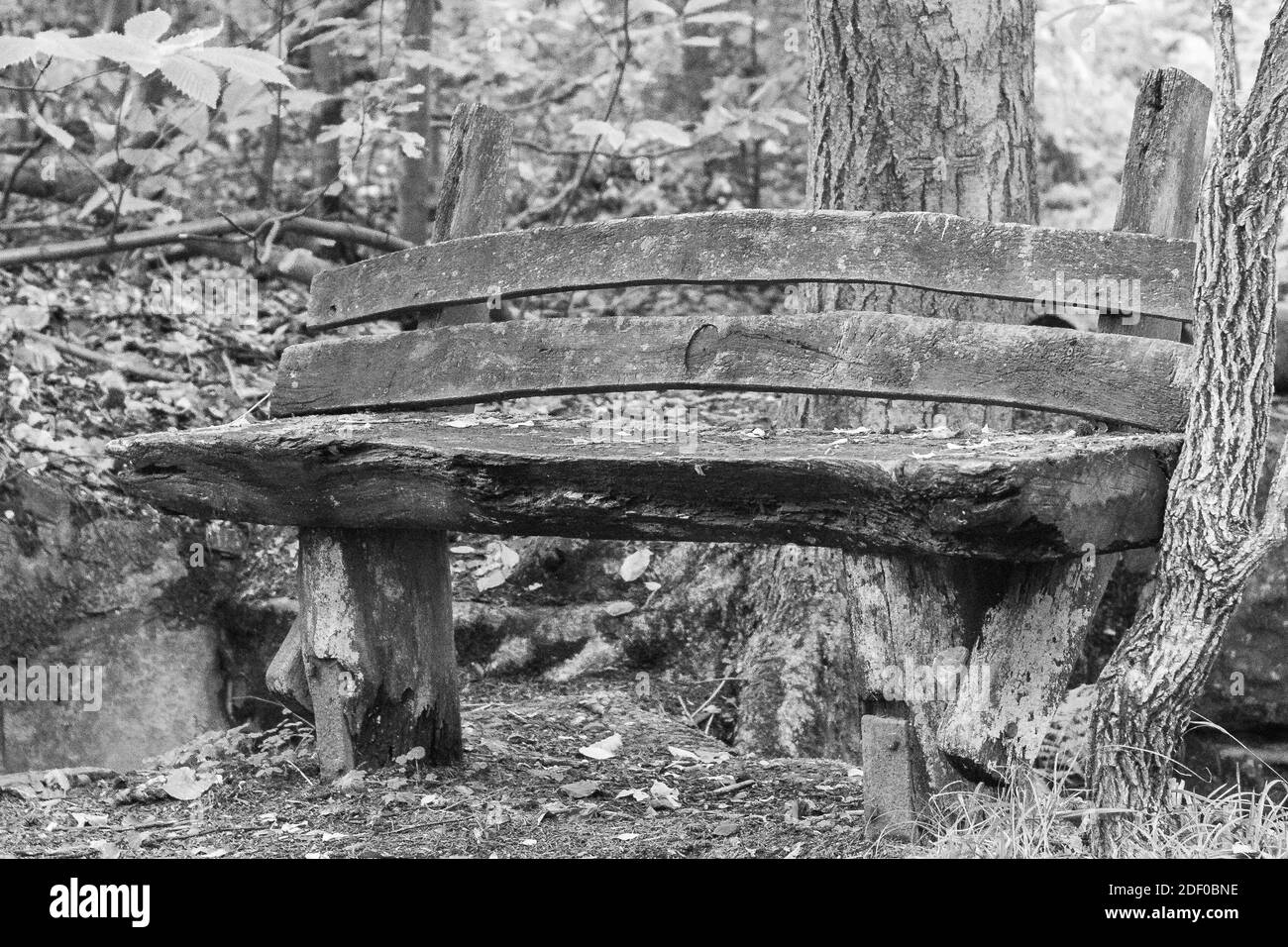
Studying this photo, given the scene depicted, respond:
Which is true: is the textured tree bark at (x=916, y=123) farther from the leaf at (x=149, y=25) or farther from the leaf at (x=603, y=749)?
the leaf at (x=149, y=25)

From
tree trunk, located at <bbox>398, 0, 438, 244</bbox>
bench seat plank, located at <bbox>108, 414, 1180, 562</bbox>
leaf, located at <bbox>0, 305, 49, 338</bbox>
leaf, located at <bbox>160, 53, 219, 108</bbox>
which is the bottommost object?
bench seat plank, located at <bbox>108, 414, 1180, 562</bbox>

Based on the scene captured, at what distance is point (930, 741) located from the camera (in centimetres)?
291

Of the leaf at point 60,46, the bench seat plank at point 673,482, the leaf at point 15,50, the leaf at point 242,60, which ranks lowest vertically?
the bench seat plank at point 673,482

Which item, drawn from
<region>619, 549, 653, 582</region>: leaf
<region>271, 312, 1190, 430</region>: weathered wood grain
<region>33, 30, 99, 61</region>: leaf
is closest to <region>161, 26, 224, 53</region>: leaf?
<region>33, 30, 99, 61</region>: leaf

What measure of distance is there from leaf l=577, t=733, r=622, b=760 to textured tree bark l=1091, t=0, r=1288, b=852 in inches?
67.3

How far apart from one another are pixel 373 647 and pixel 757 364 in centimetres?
138

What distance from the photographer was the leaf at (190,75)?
3.03m

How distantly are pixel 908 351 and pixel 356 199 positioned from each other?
19.0ft

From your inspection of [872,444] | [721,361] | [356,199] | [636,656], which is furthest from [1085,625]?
[356,199]

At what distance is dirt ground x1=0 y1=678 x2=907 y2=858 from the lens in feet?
10.4

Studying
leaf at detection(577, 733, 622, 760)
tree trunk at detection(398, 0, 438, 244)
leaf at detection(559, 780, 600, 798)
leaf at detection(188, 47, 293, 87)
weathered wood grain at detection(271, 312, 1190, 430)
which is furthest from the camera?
tree trunk at detection(398, 0, 438, 244)

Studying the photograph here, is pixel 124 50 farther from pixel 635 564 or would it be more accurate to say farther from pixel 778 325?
pixel 635 564

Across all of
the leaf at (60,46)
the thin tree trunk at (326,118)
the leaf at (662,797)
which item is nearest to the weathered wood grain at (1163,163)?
the leaf at (662,797)

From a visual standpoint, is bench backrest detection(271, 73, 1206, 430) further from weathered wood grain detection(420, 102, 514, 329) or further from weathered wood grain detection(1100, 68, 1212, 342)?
weathered wood grain detection(420, 102, 514, 329)
